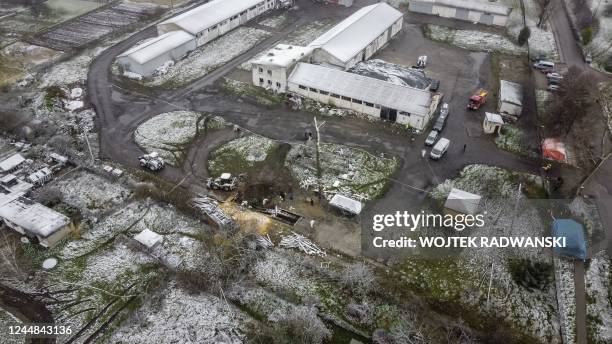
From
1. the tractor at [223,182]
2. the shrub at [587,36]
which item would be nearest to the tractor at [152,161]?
the tractor at [223,182]

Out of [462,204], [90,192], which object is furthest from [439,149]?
[90,192]

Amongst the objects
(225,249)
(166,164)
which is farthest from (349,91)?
(225,249)

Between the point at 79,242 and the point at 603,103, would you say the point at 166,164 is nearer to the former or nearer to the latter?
the point at 79,242

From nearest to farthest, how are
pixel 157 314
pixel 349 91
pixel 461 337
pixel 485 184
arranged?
pixel 461 337, pixel 157 314, pixel 485 184, pixel 349 91

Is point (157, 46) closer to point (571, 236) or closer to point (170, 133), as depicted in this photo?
point (170, 133)

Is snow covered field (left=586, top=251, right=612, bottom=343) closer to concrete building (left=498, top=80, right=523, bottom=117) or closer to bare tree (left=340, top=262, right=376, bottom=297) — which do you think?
bare tree (left=340, top=262, right=376, bottom=297)

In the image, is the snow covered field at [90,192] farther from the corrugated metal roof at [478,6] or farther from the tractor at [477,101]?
the corrugated metal roof at [478,6]

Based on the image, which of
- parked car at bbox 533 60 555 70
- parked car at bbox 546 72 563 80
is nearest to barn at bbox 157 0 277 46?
parked car at bbox 533 60 555 70
